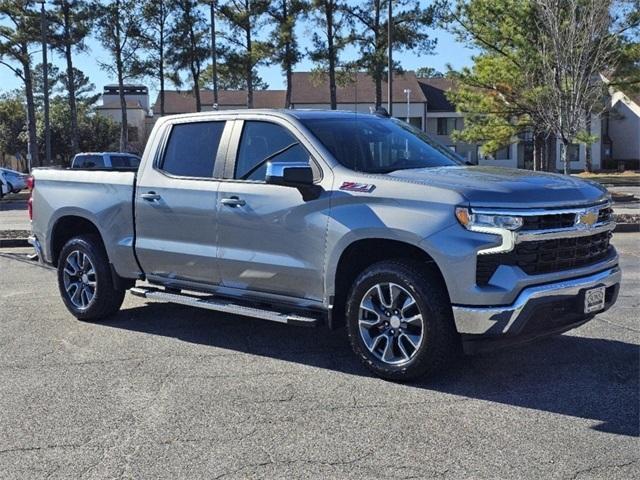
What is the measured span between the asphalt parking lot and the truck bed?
2.68 ft

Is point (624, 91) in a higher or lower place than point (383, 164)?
higher

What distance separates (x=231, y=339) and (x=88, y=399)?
177cm

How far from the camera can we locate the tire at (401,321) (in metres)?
4.88

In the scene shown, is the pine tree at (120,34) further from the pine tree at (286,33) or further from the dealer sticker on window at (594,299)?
the dealer sticker on window at (594,299)

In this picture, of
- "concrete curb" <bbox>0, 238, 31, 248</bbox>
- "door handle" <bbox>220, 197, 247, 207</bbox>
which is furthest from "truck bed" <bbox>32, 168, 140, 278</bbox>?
"concrete curb" <bbox>0, 238, 31, 248</bbox>

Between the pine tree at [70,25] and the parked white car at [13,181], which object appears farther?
the pine tree at [70,25]

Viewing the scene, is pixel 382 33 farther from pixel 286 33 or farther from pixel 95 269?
pixel 95 269

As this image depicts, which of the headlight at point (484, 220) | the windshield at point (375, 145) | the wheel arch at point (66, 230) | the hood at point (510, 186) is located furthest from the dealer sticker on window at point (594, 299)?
the wheel arch at point (66, 230)

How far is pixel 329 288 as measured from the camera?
5340 mm

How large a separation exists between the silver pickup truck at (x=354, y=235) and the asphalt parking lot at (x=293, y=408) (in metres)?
0.40

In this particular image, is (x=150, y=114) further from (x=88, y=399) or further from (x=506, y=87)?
(x=88, y=399)

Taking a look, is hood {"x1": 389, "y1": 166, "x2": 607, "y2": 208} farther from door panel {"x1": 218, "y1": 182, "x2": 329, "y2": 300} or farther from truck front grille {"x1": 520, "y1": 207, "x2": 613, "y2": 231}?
door panel {"x1": 218, "y1": 182, "x2": 329, "y2": 300}

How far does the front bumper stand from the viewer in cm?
459

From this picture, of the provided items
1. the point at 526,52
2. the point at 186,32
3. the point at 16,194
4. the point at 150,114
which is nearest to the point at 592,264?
the point at 526,52
